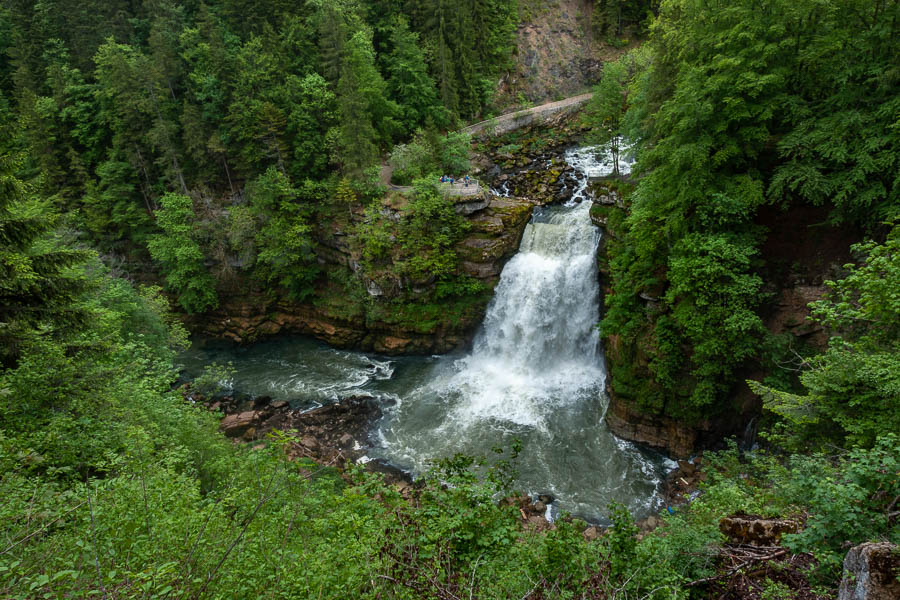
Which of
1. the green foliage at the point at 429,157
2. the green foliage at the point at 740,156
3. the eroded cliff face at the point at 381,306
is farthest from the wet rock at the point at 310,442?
the green foliage at the point at 429,157

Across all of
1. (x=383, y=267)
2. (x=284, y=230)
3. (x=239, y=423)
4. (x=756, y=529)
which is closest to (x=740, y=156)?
(x=756, y=529)

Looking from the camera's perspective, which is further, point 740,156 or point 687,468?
point 687,468

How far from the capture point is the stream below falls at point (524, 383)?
15.7 m

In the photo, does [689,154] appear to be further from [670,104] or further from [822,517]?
[822,517]

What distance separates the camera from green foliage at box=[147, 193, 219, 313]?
79.2 feet

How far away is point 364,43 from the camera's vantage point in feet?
87.7

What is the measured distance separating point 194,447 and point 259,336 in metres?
15.3

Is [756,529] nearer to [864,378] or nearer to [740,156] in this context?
[864,378]

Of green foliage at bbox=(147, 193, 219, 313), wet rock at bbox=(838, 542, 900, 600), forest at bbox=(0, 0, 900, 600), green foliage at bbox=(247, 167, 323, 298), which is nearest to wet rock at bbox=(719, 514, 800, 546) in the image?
forest at bbox=(0, 0, 900, 600)

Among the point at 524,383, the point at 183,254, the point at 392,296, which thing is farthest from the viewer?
the point at 183,254

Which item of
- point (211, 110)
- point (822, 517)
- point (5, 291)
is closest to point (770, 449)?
point (822, 517)

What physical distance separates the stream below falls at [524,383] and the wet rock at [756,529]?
28.2 feet

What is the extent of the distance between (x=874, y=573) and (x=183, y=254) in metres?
28.2

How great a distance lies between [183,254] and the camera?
24.0m
